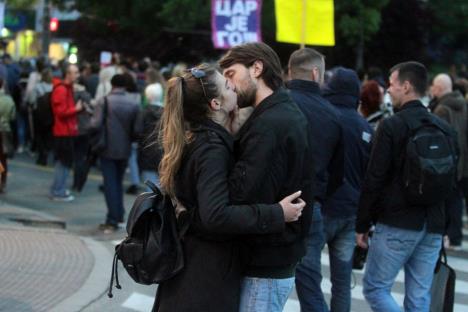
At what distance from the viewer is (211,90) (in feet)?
12.6

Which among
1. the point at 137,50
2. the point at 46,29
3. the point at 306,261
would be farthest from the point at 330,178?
the point at 46,29

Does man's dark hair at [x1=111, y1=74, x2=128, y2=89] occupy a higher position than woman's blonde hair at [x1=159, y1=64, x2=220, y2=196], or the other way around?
woman's blonde hair at [x1=159, y1=64, x2=220, y2=196]

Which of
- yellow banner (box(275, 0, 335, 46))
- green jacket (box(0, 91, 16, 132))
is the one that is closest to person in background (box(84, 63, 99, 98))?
green jacket (box(0, 91, 16, 132))

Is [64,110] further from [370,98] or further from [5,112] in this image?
[370,98]

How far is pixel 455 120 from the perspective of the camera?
10477 mm

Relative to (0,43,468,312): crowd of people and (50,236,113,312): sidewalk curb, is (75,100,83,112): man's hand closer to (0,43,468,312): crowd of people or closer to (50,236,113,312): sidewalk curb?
(50,236,113,312): sidewalk curb

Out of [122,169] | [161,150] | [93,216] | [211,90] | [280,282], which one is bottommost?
[93,216]

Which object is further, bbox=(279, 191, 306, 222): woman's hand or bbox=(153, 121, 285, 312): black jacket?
bbox=(279, 191, 306, 222): woman's hand

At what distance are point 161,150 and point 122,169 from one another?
22.8ft

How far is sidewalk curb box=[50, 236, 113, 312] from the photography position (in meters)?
7.01

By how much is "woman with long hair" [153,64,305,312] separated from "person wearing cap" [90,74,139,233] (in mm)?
6761

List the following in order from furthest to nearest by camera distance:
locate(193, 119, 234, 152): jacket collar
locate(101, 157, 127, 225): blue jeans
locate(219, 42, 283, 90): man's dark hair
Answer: locate(101, 157, 127, 225): blue jeans → locate(219, 42, 283, 90): man's dark hair → locate(193, 119, 234, 152): jacket collar

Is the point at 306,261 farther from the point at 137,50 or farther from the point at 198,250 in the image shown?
the point at 137,50

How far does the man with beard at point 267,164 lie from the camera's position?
380cm
